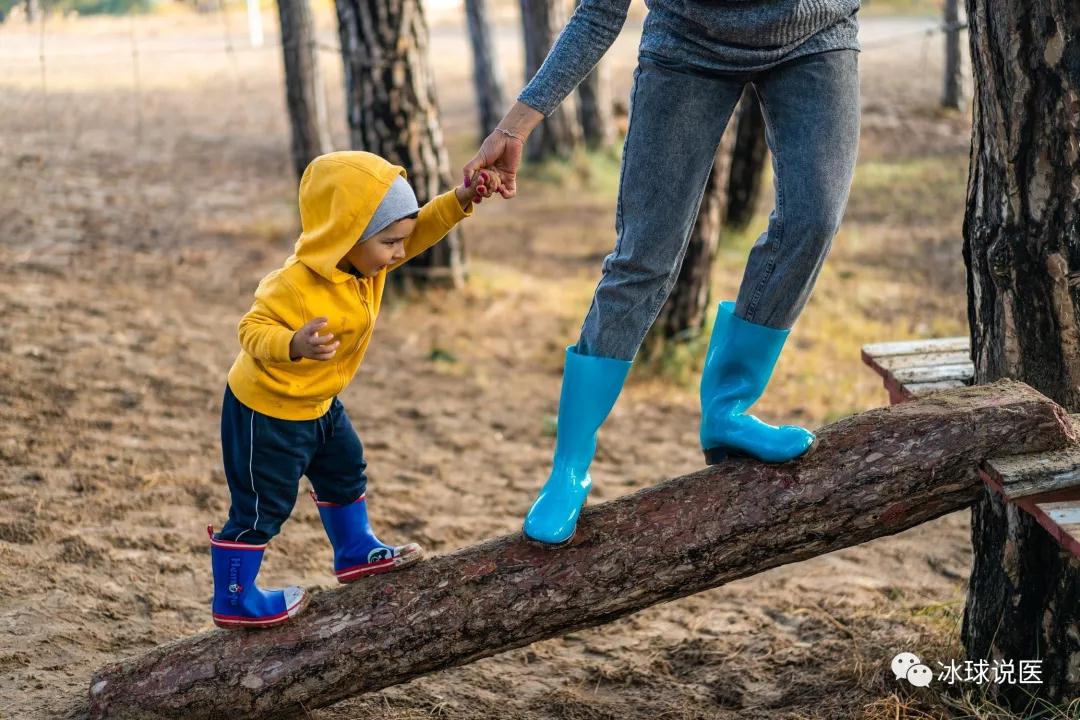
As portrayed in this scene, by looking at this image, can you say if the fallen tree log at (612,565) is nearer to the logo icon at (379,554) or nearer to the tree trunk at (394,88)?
the logo icon at (379,554)

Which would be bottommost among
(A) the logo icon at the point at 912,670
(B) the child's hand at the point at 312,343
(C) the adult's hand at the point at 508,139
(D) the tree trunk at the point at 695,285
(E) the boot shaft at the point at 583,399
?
(A) the logo icon at the point at 912,670

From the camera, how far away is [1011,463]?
272cm

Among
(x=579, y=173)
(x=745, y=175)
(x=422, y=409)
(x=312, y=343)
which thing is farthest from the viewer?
(x=579, y=173)

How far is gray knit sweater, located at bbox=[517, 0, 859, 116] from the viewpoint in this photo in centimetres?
247

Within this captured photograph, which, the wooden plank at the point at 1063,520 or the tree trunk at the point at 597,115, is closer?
the wooden plank at the point at 1063,520

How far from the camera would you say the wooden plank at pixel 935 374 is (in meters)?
3.23

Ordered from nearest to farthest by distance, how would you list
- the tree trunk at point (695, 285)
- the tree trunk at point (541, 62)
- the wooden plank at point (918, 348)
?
1. the wooden plank at point (918, 348)
2. the tree trunk at point (695, 285)
3. the tree trunk at point (541, 62)

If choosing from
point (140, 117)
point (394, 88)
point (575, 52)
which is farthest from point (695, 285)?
point (140, 117)

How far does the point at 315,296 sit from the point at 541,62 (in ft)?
24.3

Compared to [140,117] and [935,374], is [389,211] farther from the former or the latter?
[140,117]

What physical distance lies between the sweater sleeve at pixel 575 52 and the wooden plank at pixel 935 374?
1.31 meters

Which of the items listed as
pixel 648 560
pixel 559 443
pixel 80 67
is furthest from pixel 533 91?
pixel 80 67

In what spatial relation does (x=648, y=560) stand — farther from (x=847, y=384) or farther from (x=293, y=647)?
(x=847, y=384)

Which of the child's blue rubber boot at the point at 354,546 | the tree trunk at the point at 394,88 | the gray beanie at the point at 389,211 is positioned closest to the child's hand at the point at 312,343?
the gray beanie at the point at 389,211
